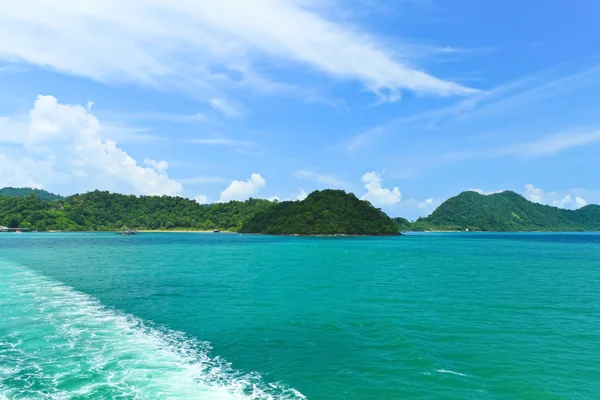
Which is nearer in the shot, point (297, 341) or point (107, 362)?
point (107, 362)

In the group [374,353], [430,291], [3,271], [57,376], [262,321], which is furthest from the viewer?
[3,271]

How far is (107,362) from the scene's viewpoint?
17828 mm

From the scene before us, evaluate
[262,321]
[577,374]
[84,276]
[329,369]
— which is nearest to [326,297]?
[262,321]

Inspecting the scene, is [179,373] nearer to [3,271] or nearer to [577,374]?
[577,374]

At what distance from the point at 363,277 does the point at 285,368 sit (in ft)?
113

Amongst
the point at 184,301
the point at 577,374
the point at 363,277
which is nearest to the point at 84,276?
the point at 184,301

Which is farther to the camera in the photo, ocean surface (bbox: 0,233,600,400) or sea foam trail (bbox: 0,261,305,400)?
ocean surface (bbox: 0,233,600,400)

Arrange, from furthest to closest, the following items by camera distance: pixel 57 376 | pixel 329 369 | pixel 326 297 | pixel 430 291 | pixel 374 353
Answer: pixel 430 291
pixel 326 297
pixel 374 353
pixel 329 369
pixel 57 376

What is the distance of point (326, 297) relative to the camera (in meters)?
35.3

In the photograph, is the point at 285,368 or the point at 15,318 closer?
the point at 285,368

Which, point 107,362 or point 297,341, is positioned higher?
point 297,341

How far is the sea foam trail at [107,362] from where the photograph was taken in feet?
47.9

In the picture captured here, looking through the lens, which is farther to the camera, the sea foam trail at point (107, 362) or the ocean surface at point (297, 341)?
the ocean surface at point (297, 341)

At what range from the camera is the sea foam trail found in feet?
47.9
